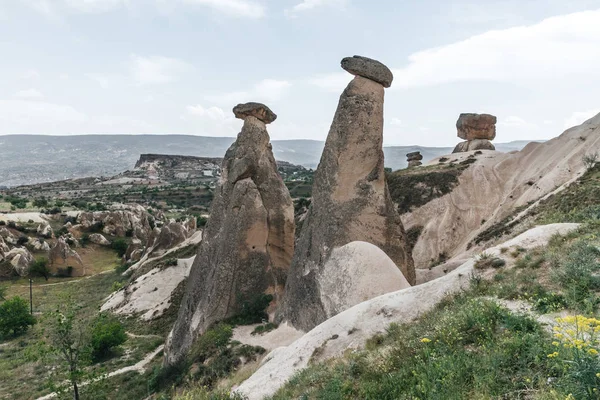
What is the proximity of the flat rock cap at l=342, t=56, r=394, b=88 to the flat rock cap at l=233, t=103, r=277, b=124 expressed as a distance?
5.05 metres

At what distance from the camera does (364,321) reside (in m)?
8.91

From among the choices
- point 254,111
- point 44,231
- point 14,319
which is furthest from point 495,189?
point 44,231

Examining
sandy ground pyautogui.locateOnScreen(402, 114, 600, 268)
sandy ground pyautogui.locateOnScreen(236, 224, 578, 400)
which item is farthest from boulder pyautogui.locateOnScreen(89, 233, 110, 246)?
sandy ground pyautogui.locateOnScreen(236, 224, 578, 400)

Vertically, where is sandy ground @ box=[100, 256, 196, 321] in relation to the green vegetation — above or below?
below

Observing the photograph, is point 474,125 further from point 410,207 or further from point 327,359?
point 327,359

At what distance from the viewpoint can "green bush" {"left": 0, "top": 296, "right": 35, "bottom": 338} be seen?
88.6ft

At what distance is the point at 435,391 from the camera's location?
4.62 metres

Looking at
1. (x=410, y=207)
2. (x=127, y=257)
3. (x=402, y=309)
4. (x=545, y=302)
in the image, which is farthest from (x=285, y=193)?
(x=127, y=257)

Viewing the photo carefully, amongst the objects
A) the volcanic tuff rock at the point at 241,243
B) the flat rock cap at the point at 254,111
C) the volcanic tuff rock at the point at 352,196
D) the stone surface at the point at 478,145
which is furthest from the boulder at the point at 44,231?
the stone surface at the point at 478,145

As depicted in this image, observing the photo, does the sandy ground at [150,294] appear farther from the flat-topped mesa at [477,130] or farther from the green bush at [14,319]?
the flat-topped mesa at [477,130]

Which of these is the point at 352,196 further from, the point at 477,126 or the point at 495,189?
the point at 477,126

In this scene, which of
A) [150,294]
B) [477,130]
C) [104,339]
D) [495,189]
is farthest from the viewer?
[477,130]

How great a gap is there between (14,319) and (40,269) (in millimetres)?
18758

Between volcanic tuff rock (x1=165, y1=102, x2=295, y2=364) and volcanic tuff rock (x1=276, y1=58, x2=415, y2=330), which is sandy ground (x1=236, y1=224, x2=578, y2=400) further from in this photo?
volcanic tuff rock (x1=165, y1=102, x2=295, y2=364)
